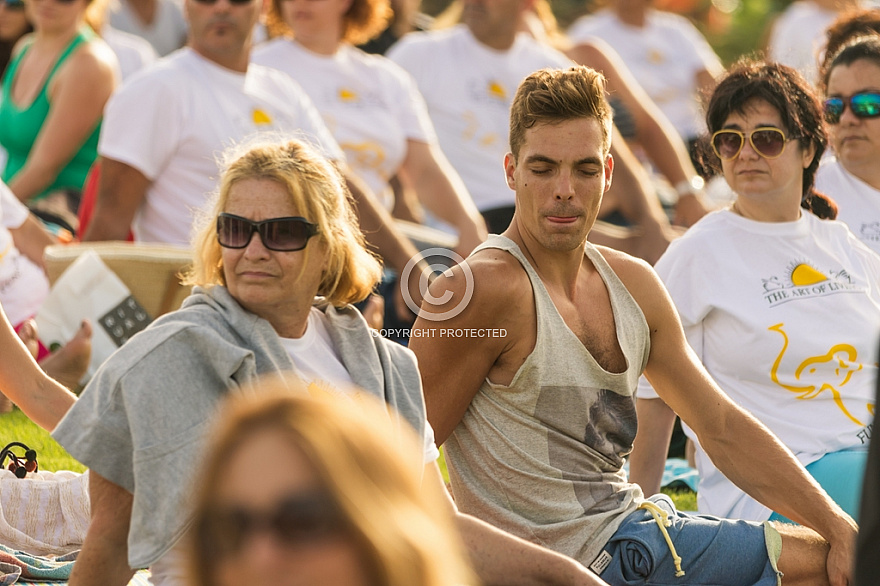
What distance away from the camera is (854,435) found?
387cm

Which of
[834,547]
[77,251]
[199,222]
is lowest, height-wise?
[77,251]

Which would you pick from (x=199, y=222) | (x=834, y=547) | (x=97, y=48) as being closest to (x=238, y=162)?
(x=199, y=222)

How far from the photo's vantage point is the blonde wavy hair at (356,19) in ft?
21.2

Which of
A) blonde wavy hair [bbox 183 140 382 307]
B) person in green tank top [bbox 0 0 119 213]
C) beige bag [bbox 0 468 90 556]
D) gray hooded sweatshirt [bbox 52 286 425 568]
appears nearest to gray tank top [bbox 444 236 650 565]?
blonde wavy hair [bbox 183 140 382 307]

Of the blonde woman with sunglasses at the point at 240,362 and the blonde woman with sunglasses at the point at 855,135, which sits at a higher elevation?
the blonde woman with sunglasses at the point at 855,135

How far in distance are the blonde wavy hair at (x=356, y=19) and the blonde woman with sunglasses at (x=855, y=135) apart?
2.48m

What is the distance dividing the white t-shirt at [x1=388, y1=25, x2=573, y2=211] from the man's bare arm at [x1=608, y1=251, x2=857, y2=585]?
12.5ft

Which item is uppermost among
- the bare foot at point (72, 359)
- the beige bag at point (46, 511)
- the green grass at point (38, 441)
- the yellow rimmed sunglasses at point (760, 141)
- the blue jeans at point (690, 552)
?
the yellow rimmed sunglasses at point (760, 141)

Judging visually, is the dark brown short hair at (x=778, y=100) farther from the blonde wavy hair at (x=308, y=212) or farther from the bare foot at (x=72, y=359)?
the bare foot at (x=72, y=359)

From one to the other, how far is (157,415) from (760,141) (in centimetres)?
247

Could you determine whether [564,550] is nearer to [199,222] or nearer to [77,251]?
[199,222]

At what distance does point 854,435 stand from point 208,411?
230 cm

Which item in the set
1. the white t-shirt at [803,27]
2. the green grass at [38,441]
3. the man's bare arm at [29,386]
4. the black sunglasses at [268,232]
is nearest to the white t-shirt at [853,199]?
the black sunglasses at [268,232]

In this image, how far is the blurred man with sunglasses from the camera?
513 cm
